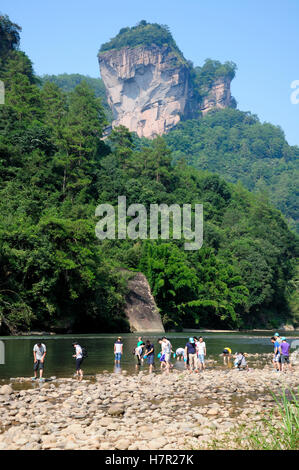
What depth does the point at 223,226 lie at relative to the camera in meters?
103

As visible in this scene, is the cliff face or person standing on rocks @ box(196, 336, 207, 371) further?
the cliff face

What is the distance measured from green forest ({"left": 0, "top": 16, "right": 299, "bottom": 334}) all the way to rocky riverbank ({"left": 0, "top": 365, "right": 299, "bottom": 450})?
79.5 ft

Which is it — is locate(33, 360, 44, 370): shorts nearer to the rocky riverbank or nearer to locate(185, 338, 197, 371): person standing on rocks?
the rocky riverbank

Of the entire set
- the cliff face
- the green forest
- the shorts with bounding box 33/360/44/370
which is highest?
the green forest

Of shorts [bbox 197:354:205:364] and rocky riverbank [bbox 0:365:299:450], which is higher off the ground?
rocky riverbank [bbox 0:365:299:450]

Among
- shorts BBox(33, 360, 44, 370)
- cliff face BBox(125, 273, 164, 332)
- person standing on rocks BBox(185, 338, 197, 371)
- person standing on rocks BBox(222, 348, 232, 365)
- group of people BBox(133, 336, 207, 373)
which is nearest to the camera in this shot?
shorts BBox(33, 360, 44, 370)

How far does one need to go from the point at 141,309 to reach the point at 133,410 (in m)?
44.1

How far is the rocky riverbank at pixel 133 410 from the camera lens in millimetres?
10953

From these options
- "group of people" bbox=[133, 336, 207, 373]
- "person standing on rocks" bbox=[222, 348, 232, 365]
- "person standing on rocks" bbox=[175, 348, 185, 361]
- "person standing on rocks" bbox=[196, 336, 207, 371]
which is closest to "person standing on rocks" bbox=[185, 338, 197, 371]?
"group of people" bbox=[133, 336, 207, 373]

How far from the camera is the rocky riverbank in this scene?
35.9 ft

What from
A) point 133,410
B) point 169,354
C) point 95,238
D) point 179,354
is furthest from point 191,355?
point 95,238

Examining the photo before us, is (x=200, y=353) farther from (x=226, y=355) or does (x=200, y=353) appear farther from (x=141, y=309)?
(x=141, y=309)

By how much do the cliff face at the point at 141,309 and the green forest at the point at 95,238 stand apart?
1.27 meters
